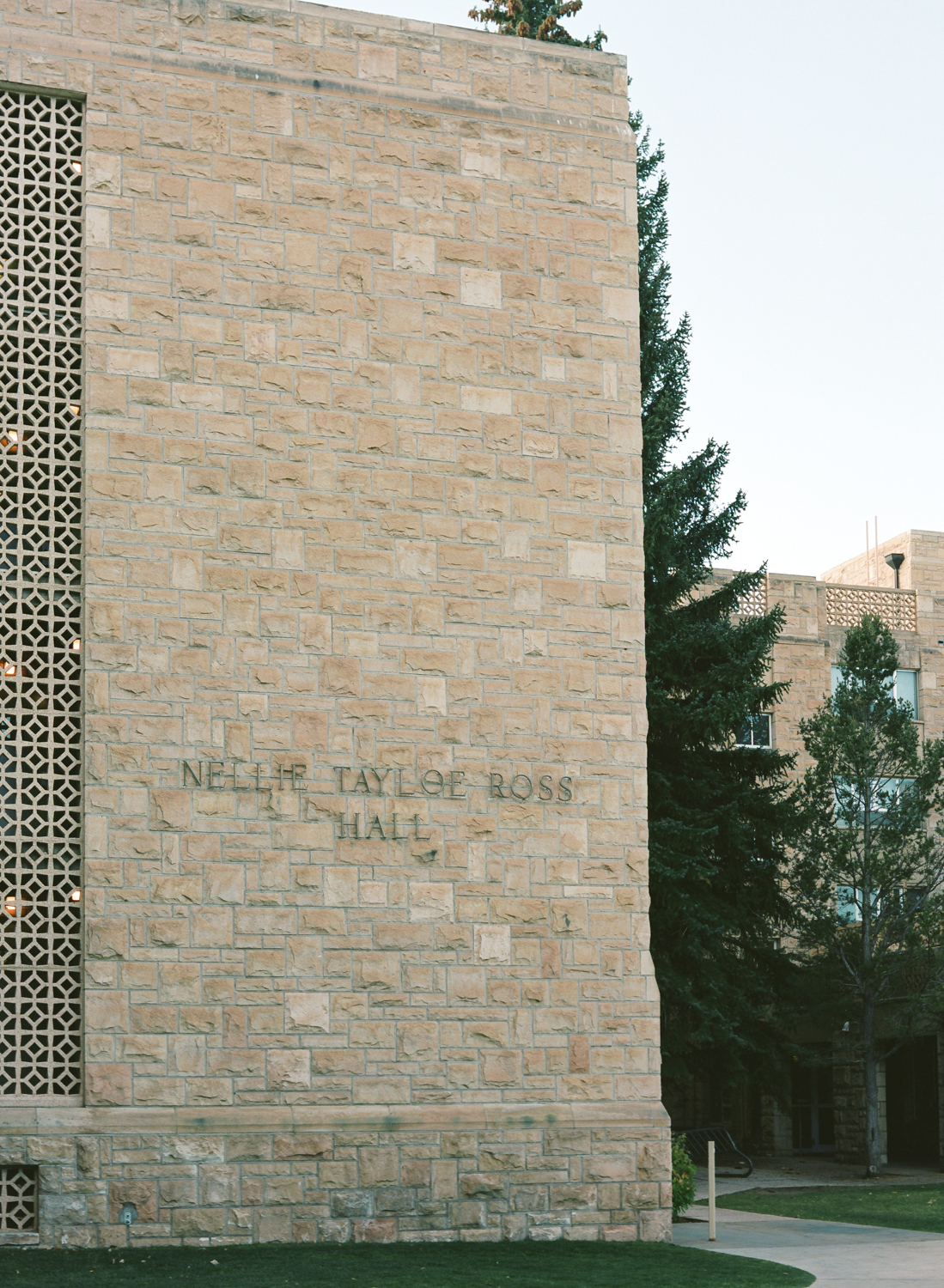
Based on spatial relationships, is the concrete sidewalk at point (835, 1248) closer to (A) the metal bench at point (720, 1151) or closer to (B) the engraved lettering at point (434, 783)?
(B) the engraved lettering at point (434, 783)

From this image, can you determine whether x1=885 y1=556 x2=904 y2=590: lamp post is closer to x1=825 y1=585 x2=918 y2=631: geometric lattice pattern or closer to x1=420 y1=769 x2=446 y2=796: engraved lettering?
x1=825 y1=585 x2=918 y2=631: geometric lattice pattern

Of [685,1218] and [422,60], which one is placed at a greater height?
[422,60]

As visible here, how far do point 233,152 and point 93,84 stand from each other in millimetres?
1178

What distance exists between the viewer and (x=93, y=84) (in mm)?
12133

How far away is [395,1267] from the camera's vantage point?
34.4 feet

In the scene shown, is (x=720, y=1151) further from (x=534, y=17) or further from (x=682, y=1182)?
(x=534, y=17)

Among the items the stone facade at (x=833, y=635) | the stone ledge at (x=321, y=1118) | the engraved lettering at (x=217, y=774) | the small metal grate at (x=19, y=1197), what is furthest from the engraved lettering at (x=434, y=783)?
the stone facade at (x=833, y=635)

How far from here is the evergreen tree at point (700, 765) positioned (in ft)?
68.4

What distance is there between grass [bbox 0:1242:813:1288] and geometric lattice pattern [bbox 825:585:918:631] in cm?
2198

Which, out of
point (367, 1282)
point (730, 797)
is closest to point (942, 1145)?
point (730, 797)

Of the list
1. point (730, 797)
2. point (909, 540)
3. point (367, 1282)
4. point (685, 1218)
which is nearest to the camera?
point (367, 1282)

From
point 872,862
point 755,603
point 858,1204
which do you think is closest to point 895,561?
point 755,603

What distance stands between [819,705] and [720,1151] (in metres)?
8.84

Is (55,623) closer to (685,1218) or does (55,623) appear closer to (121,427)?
(121,427)
